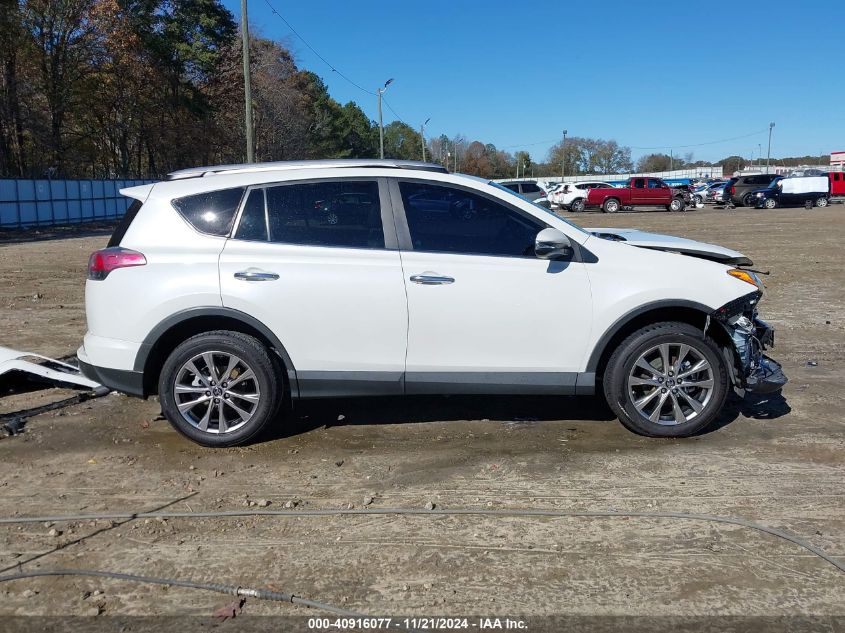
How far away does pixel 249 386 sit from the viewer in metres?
4.80

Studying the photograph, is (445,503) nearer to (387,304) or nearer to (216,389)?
(387,304)

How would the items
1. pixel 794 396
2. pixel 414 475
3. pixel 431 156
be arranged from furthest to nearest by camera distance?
1. pixel 431 156
2. pixel 794 396
3. pixel 414 475

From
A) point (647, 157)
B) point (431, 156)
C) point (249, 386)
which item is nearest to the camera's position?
point (249, 386)

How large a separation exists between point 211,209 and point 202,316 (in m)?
0.73

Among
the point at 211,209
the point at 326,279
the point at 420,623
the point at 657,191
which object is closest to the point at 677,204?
the point at 657,191

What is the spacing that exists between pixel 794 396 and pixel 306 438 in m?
3.96

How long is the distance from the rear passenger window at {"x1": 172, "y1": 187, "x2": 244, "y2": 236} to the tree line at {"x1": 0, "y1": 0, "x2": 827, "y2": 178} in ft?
104

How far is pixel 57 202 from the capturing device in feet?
102

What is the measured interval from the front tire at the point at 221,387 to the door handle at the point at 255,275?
1.28ft

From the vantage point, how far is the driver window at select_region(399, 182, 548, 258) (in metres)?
4.78

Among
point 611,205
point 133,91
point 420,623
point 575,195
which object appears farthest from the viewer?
point 133,91

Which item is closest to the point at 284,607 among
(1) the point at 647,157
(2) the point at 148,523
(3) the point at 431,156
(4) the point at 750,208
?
(2) the point at 148,523

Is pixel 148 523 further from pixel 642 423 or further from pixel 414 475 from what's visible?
pixel 642 423

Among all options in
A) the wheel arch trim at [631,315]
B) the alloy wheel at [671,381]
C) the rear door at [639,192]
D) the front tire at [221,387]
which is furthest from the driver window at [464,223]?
the rear door at [639,192]
